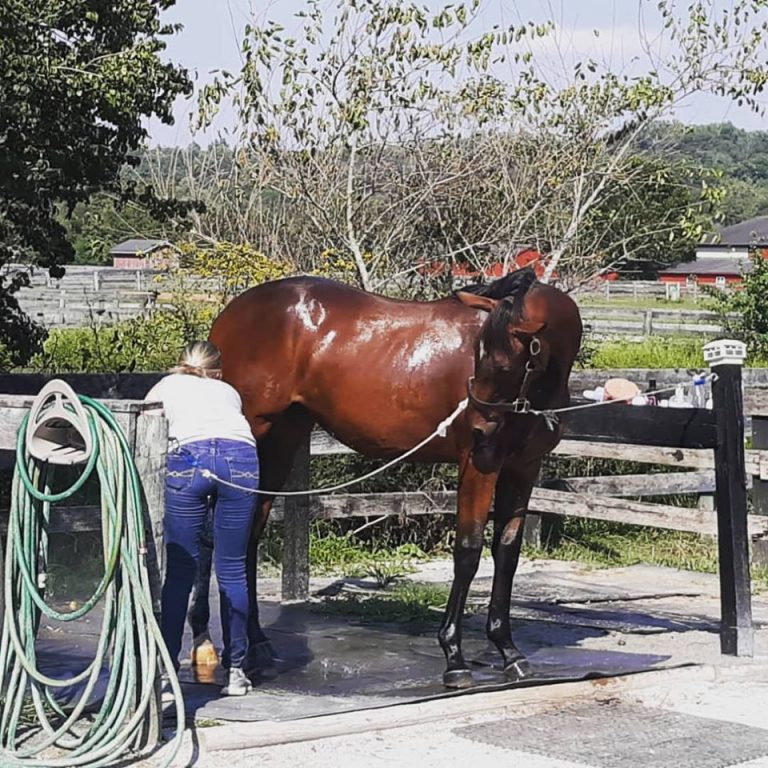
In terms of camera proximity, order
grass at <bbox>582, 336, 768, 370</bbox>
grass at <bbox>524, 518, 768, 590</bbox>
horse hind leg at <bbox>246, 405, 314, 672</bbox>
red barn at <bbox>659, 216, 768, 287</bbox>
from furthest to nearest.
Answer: red barn at <bbox>659, 216, 768, 287</bbox> < grass at <bbox>582, 336, 768, 370</bbox> < grass at <bbox>524, 518, 768, 590</bbox> < horse hind leg at <bbox>246, 405, 314, 672</bbox>

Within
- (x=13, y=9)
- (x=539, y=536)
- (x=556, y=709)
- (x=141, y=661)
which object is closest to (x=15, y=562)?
(x=141, y=661)

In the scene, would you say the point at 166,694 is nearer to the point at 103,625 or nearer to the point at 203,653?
the point at 103,625

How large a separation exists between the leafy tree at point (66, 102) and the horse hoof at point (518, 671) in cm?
470

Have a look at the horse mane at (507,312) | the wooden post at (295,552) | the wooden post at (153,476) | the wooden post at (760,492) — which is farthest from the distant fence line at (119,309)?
the wooden post at (153,476)

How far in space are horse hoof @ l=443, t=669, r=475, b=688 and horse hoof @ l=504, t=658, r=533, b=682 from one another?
198mm

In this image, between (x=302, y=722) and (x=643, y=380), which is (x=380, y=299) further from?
(x=643, y=380)

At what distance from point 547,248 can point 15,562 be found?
336 inches

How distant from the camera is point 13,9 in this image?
8438 millimetres

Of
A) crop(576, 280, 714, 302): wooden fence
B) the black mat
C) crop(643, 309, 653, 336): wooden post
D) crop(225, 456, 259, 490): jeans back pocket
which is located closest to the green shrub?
the black mat

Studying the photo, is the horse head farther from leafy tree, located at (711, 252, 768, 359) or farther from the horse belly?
leafy tree, located at (711, 252, 768, 359)

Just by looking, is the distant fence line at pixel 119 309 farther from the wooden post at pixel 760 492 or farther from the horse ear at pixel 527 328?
the horse ear at pixel 527 328

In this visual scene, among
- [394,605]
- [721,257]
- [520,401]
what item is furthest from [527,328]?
[721,257]

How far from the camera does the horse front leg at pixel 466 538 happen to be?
598cm

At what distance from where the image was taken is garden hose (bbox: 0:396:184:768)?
14.7ft
